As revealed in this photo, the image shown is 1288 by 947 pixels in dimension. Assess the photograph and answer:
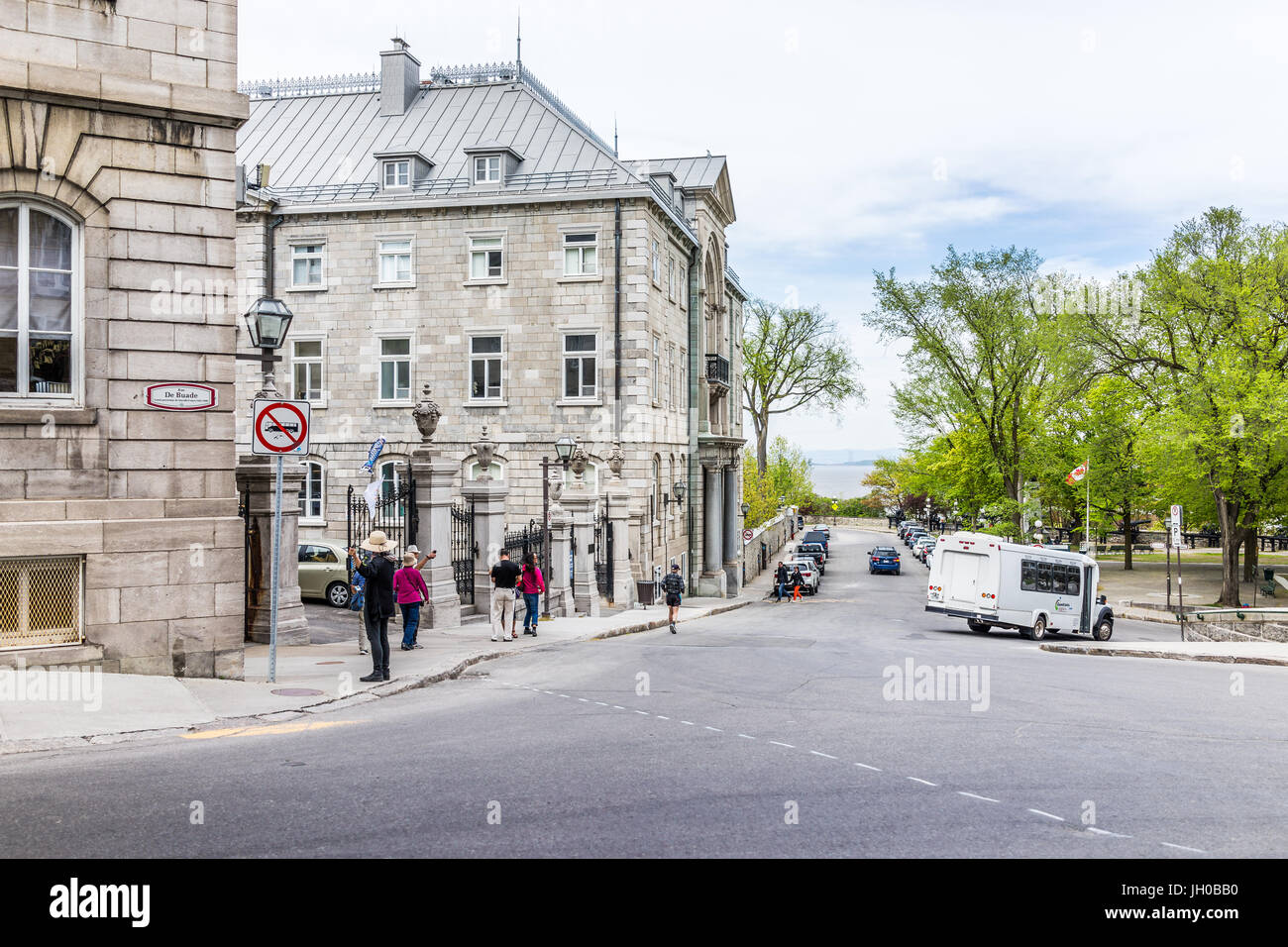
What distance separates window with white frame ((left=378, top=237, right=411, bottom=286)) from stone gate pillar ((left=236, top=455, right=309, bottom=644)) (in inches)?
804

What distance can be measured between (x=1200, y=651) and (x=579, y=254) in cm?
2150

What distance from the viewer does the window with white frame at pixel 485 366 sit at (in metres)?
35.2

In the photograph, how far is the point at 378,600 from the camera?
12.7 meters

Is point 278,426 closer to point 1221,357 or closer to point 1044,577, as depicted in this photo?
point 1044,577

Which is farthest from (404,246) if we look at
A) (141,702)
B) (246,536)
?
(141,702)

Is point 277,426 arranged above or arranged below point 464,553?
above

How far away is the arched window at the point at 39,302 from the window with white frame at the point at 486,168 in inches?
989

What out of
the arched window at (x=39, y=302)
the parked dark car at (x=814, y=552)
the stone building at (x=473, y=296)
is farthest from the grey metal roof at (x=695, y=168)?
the arched window at (x=39, y=302)

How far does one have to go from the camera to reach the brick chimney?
39844 millimetres

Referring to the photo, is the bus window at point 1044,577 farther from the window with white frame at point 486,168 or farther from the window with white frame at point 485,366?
the window with white frame at point 486,168

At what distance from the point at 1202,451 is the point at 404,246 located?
30.3 metres

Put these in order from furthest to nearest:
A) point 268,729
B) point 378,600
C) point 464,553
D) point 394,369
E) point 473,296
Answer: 1. point 394,369
2. point 473,296
3. point 464,553
4. point 378,600
5. point 268,729

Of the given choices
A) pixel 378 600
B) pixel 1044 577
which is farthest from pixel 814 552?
pixel 378 600

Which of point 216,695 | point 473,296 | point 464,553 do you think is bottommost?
point 216,695
